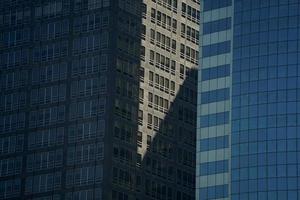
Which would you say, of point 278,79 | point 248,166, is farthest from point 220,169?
point 278,79

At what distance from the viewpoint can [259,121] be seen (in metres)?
195

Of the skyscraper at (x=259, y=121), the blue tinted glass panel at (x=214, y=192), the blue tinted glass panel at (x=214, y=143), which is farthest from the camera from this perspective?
the blue tinted glass panel at (x=214, y=143)

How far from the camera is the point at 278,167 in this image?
191 meters

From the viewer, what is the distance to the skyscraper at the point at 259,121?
628ft

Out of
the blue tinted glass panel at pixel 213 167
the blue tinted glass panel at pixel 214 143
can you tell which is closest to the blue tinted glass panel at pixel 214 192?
the blue tinted glass panel at pixel 213 167

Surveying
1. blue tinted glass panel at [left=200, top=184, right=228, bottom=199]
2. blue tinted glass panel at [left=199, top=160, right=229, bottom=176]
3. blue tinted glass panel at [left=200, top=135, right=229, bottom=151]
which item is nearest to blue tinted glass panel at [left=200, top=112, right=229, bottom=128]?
blue tinted glass panel at [left=200, top=135, right=229, bottom=151]

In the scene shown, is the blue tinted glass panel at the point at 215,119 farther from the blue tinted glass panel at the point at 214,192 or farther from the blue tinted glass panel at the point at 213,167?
the blue tinted glass panel at the point at 214,192

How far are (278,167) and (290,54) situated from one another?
18.3 metres

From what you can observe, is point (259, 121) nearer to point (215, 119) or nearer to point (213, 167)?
point (215, 119)

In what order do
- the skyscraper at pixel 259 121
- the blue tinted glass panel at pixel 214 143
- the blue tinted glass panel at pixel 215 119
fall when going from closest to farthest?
the skyscraper at pixel 259 121, the blue tinted glass panel at pixel 214 143, the blue tinted glass panel at pixel 215 119

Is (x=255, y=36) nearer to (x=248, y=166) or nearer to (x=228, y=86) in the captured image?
(x=228, y=86)

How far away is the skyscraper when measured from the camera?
628 ft

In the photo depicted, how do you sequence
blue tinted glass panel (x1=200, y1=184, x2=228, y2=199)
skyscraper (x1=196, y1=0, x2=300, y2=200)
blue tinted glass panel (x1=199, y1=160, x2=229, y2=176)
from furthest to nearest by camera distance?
blue tinted glass panel (x1=199, y1=160, x2=229, y2=176) → blue tinted glass panel (x1=200, y1=184, x2=228, y2=199) → skyscraper (x1=196, y1=0, x2=300, y2=200)

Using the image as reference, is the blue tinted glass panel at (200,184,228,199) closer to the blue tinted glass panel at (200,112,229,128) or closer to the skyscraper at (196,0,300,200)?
the skyscraper at (196,0,300,200)
